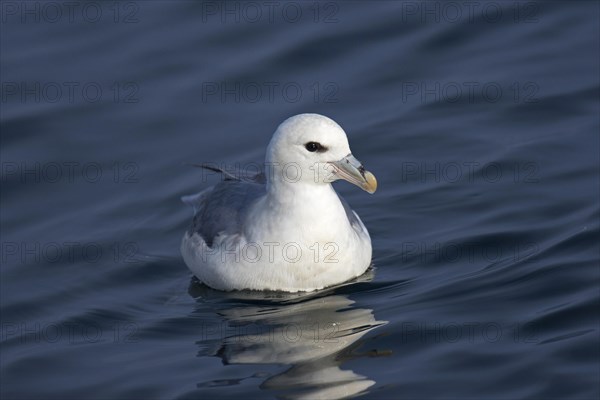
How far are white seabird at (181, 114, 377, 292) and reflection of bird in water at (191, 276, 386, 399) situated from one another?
6.7 inches

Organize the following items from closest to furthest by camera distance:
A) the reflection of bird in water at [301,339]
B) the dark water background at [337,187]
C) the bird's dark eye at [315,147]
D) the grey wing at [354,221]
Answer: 1. the reflection of bird in water at [301,339]
2. the dark water background at [337,187]
3. the bird's dark eye at [315,147]
4. the grey wing at [354,221]

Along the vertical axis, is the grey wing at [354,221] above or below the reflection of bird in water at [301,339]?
above

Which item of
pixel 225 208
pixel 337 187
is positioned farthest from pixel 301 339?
pixel 337 187

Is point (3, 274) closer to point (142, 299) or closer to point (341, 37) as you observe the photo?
point (142, 299)

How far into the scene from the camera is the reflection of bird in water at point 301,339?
25.1ft

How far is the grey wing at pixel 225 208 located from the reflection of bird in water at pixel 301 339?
1.84ft

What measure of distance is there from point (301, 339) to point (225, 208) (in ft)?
5.53

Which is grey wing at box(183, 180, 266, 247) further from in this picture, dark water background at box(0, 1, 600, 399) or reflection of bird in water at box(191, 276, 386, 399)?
reflection of bird in water at box(191, 276, 386, 399)

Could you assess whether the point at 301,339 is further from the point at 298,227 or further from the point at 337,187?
the point at 337,187

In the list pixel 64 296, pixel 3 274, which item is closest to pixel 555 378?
pixel 64 296

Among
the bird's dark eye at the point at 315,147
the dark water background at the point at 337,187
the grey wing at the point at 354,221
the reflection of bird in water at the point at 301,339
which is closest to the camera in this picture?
the reflection of bird in water at the point at 301,339

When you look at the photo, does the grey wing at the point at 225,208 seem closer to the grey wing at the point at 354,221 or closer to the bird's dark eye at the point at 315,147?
the grey wing at the point at 354,221

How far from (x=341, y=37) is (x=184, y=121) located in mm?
2219

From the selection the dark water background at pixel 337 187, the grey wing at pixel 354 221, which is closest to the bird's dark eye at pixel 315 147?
the grey wing at pixel 354 221
